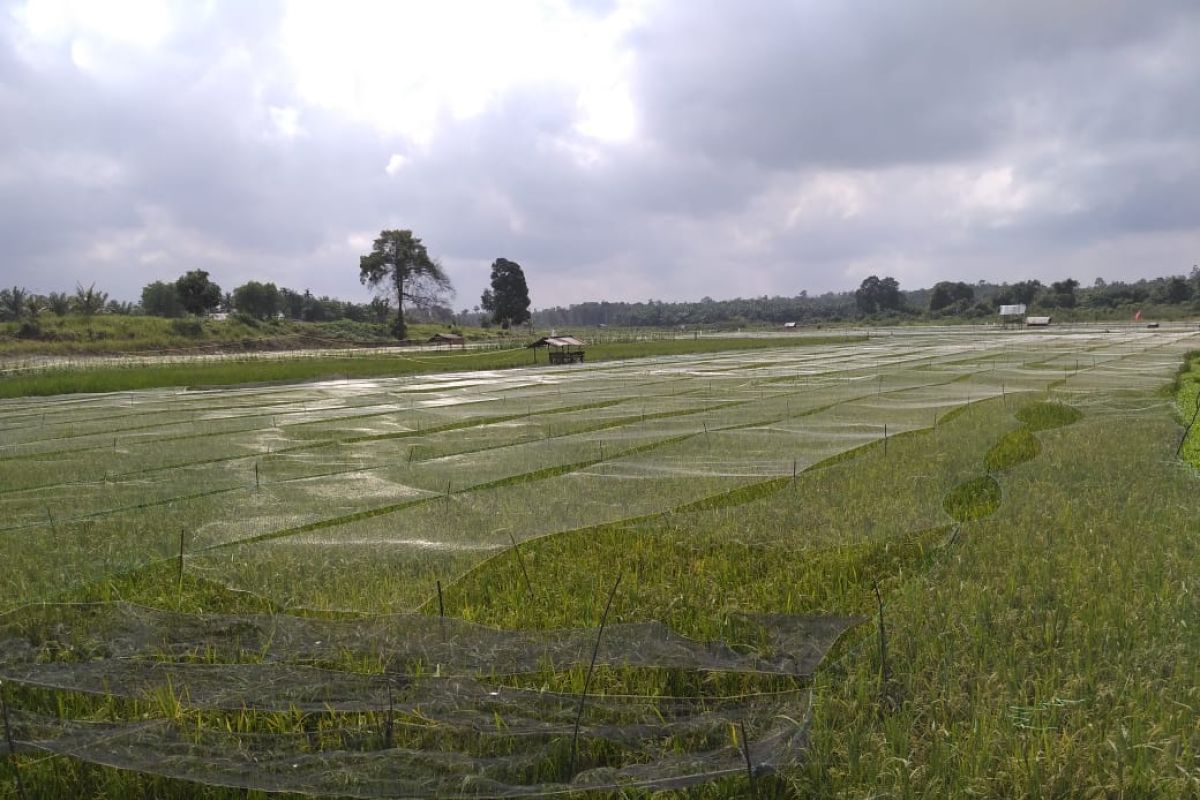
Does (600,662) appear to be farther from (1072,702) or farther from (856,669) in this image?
(1072,702)

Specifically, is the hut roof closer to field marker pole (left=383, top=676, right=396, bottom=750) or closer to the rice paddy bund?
the rice paddy bund

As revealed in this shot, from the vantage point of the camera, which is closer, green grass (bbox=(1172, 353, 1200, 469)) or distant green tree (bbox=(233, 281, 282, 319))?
green grass (bbox=(1172, 353, 1200, 469))

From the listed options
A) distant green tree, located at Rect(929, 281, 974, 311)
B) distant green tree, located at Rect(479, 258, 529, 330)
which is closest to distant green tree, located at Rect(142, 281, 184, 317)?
distant green tree, located at Rect(479, 258, 529, 330)

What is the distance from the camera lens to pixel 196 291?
1682 inches

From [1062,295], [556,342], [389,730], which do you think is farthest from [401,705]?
[1062,295]

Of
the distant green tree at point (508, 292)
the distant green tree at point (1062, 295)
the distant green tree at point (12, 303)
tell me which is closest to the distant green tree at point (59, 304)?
the distant green tree at point (12, 303)

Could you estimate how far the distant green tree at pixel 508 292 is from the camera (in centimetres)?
5859

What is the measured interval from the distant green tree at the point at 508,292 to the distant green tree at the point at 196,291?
2193 centimetres

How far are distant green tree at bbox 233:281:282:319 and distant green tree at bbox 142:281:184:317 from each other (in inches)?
174

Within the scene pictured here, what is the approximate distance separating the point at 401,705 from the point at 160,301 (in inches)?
2357

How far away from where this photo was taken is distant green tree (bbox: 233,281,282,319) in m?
55.0

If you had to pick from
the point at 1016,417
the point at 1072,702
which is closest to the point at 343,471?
the point at 1072,702

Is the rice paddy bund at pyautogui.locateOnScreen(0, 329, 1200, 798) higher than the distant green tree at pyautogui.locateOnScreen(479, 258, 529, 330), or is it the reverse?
the distant green tree at pyautogui.locateOnScreen(479, 258, 529, 330)

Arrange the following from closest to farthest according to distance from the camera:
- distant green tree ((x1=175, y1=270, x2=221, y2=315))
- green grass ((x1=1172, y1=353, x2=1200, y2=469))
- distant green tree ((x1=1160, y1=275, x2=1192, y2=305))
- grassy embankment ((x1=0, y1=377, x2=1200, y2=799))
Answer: grassy embankment ((x1=0, y1=377, x2=1200, y2=799)), green grass ((x1=1172, y1=353, x2=1200, y2=469)), distant green tree ((x1=175, y1=270, x2=221, y2=315)), distant green tree ((x1=1160, y1=275, x2=1192, y2=305))
